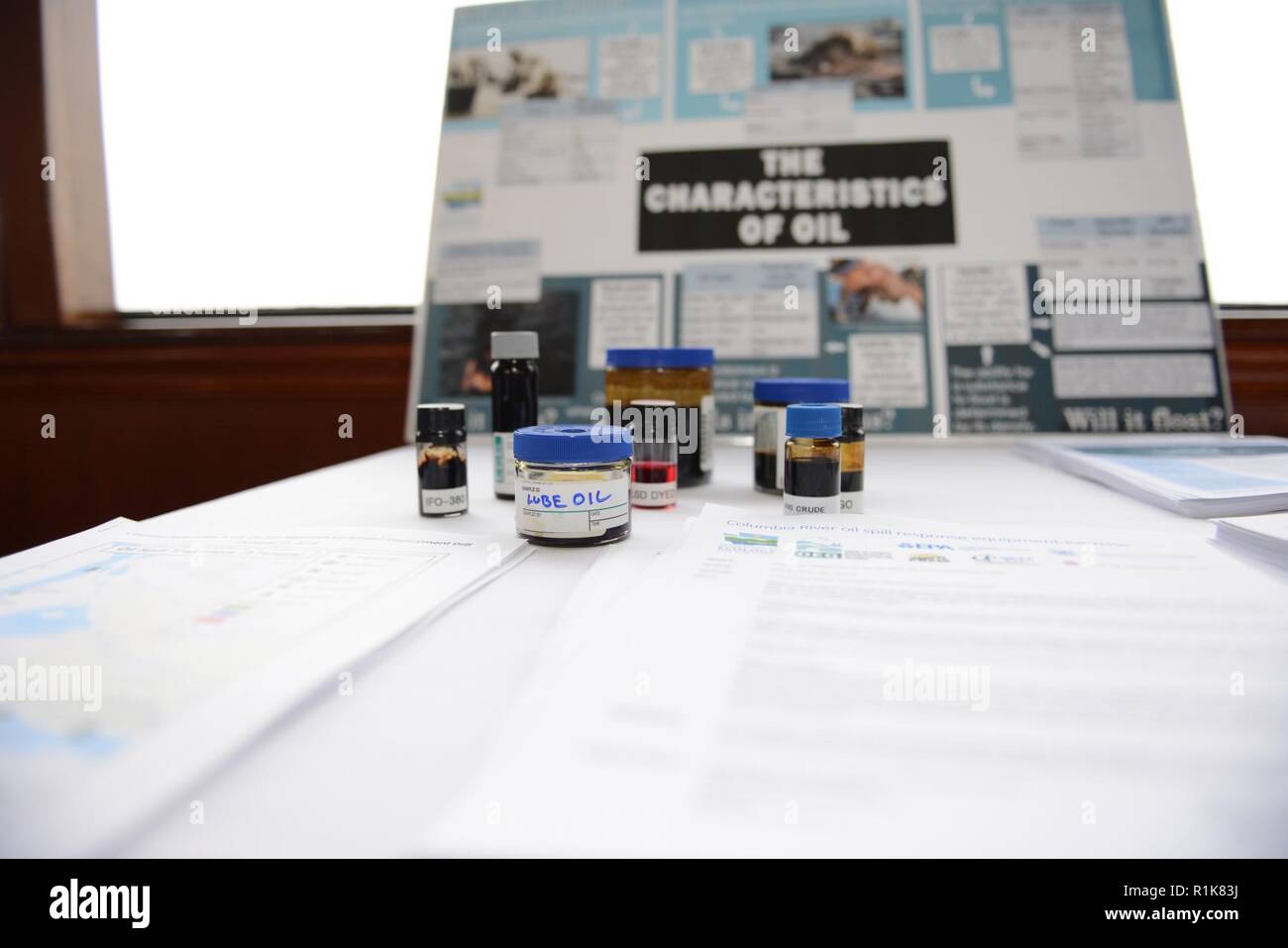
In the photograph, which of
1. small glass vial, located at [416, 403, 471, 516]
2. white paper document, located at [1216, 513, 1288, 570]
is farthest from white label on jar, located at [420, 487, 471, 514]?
white paper document, located at [1216, 513, 1288, 570]

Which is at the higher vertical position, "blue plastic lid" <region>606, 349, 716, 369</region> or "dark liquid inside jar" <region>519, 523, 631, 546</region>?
"blue plastic lid" <region>606, 349, 716, 369</region>

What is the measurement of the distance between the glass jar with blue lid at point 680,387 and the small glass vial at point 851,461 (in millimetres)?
164

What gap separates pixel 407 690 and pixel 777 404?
510mm

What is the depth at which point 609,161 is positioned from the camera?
1.19m

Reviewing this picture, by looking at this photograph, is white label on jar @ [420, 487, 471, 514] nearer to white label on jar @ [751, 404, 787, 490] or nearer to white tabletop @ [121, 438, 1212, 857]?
white tabletop @ [121, 438, 1212, 857]

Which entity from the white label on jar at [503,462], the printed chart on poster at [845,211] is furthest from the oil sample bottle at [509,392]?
the printed chart on poster at [845,211]

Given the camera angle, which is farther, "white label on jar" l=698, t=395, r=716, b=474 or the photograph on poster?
the photograph on poster

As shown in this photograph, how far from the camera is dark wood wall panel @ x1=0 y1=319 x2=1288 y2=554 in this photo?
132 cm

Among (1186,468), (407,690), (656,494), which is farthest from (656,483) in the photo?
(1186,468)

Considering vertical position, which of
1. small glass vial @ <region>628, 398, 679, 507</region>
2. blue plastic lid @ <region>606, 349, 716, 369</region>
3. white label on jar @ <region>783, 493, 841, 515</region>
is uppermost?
blue plastic lid @ <region>606, 349, 716, 369</region>

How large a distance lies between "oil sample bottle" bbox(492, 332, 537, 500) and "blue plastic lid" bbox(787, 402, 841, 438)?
250 mm

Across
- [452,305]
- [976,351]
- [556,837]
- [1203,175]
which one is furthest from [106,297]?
[1203,175]
